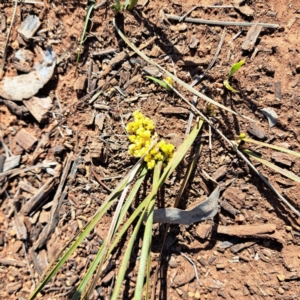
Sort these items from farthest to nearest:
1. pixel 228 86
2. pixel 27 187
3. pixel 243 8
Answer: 1. pixel 27 187
2. pixel 243 8
3. pixel 228 86

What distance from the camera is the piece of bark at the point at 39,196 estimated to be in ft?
7.01

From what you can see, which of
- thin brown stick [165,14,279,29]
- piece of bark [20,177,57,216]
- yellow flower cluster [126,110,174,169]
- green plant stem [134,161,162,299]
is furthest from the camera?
piece of bark [20,177,57,216]

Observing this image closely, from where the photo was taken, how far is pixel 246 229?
199cm

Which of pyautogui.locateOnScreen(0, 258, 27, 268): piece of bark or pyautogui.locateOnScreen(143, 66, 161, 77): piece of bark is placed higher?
pyautogui.locateOnScreen(143, 66, 161, 77): piece of bark

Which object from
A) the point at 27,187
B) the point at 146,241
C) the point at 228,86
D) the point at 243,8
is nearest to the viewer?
the point at 146,241

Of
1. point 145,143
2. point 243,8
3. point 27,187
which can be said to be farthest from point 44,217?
point 243,8

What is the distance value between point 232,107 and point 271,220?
0.68 meters

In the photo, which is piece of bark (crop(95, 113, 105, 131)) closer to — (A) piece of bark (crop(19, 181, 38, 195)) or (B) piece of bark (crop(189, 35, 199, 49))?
(A) piece of bark (crop(19, 181, 38, 195))

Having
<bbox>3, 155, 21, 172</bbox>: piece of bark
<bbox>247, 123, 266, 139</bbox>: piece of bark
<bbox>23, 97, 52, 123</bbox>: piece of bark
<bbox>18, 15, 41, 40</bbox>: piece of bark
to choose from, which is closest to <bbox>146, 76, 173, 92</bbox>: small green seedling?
<bbox>247, 123, 266, 139</bbox>: piece of bark

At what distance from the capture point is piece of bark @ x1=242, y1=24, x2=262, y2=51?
202cm

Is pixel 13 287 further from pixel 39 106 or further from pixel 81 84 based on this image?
pixel 81 84

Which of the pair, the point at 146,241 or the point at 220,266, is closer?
the point at 146,241

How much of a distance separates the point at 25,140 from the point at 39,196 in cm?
36

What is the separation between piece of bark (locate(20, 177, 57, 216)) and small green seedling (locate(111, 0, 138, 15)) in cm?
107
